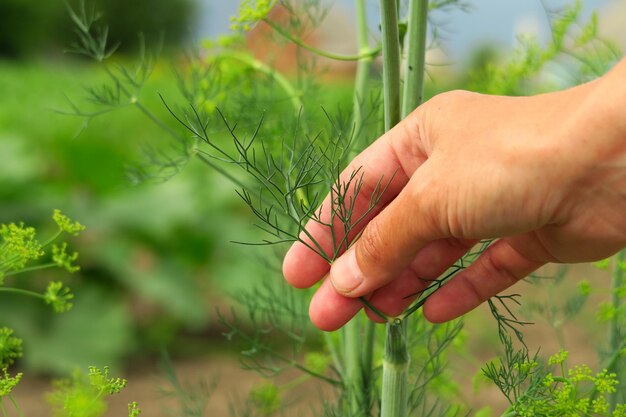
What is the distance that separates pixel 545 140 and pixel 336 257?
0.82ft

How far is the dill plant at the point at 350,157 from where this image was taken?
2.36 ft

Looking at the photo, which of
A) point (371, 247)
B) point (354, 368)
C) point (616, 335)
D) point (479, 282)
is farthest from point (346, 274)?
point (616, 335)

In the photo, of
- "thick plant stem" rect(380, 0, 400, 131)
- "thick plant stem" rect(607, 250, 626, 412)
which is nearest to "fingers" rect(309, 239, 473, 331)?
"thick plant stem" rect(380, 0, 400, 131)

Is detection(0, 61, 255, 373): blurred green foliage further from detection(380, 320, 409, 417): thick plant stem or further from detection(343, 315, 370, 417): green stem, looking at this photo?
detection(380, 320, 409, 417): thick plant stem

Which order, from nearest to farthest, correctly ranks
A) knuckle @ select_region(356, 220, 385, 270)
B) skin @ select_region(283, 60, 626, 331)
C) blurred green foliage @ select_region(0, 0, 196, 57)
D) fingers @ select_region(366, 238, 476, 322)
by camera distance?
skin @ select_region(283, 60, 626, 331)
knuckle @ select_region(356, 220, 385, 270)
fingers @ select_region(366, 238, 476, 322)
blurred green foliage @ select_region(0, 0, 196, 57)

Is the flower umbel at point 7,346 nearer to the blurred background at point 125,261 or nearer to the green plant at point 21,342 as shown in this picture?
the green plant at point 21,342

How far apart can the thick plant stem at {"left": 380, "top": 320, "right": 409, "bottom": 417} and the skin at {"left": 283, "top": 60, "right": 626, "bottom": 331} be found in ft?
0.19

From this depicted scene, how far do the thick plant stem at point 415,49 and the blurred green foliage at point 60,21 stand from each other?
692 inches

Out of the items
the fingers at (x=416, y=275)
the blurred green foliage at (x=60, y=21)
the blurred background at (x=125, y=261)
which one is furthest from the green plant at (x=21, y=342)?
the blurred green foliage at (x=60, y=21)

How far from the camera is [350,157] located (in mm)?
1018

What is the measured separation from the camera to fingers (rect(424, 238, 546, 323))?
0.83m

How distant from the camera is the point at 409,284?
2.76 ft

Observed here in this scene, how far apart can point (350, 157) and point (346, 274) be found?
309 millimetres

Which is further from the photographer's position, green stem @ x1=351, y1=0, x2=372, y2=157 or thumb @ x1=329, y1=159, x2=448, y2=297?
green stem @ x1=351, y1=0, x2=372, y2=157
